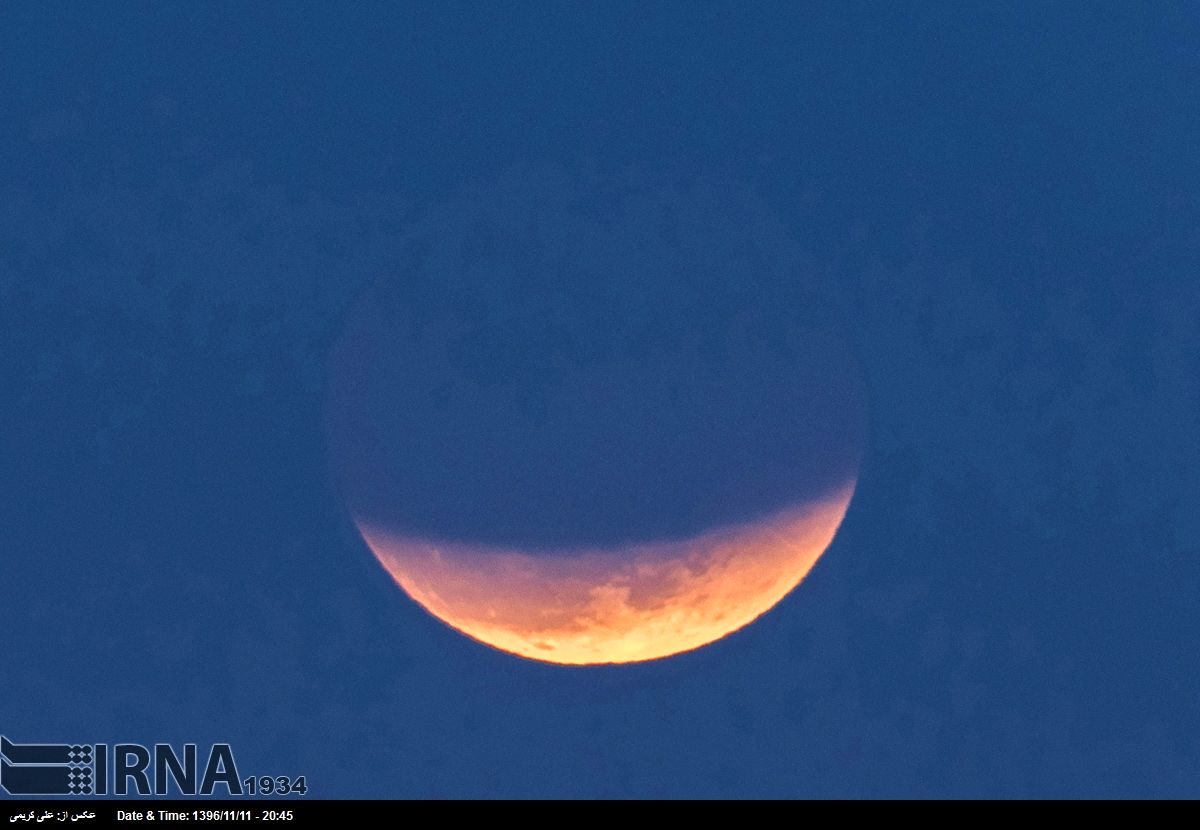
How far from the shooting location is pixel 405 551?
66.3ft
